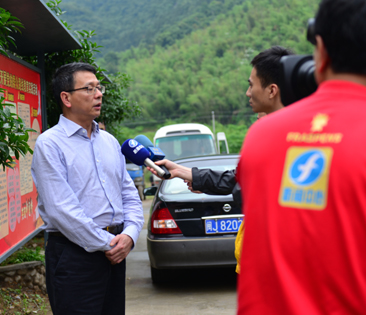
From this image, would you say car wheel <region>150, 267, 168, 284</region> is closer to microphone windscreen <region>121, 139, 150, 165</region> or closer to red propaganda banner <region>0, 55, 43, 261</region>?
red propaganda banner <region>0, 55, 43, 261</region>

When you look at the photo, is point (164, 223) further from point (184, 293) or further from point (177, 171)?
point (177, 171)

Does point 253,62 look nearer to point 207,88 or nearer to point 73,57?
point 73,57

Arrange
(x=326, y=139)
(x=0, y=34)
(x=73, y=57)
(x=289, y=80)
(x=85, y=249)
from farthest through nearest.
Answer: (x=73, y=57) → (x=0, y=34) → (x=85, y=249) → (x=289, y=80) → (x=326, y=139)

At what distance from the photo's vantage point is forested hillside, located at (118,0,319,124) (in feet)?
280

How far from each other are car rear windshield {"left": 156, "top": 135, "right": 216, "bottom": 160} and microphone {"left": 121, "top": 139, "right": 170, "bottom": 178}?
36.7 feet

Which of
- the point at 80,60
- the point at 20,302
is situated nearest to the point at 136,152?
the point at 20,302

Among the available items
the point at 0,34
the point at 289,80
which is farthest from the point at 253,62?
the point at 0,34

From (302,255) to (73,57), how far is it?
5.86 m

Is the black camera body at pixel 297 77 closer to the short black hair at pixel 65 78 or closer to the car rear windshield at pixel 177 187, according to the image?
the short black hair at pixel 65 78

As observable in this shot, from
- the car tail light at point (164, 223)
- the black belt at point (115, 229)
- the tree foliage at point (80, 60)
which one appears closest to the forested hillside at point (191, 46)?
the tree foliage at point (80, 60)

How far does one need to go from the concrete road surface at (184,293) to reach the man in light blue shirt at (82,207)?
6.97 feet

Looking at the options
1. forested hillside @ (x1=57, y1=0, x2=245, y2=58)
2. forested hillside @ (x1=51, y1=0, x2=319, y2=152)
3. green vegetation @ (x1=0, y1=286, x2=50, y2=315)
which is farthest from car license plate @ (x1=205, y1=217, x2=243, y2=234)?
forested hillside @ (x1=57, y1=0, x2=245, y2=58)

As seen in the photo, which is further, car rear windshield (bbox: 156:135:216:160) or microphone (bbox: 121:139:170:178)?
car rear windshield (bbox: 156:135:216:160)

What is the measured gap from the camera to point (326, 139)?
115 centimetres
